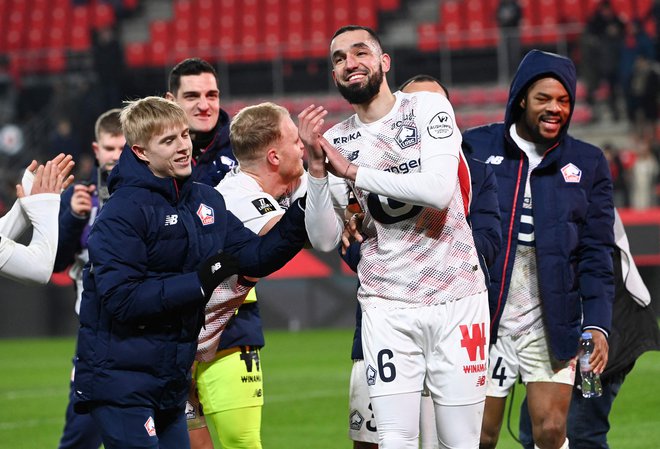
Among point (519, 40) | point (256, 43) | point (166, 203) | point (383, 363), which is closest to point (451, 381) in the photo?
point (383, 363)

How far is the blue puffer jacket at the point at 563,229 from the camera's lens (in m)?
5.92

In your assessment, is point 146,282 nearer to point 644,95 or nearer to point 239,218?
point 239,218

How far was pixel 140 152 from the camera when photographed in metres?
4.88

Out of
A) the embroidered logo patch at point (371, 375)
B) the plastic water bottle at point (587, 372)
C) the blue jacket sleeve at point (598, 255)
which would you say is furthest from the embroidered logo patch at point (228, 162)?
the plastic water bottle at point (587, 372)

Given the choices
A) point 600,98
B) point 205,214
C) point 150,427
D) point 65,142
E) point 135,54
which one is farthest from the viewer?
point 135,54

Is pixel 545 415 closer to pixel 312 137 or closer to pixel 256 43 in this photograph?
pixel 312 137

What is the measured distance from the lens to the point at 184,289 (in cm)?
466

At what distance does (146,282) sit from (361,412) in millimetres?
1639

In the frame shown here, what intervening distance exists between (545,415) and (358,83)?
77.7 inches

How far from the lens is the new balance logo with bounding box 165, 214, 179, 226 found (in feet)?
15.7

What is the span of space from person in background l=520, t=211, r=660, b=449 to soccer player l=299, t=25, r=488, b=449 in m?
1.62

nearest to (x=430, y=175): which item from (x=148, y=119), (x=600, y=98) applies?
(x=148, y=119)

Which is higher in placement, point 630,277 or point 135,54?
point 135,54

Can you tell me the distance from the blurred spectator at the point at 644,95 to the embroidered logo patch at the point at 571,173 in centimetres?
1390
